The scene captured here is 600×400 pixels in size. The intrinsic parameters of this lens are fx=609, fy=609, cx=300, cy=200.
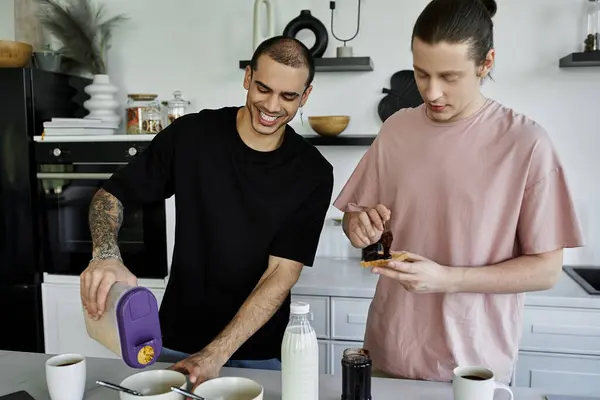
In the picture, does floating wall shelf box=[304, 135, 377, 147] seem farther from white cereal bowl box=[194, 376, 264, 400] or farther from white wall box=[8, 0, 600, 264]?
white cereal bowl box=[194, 376, 264, 400]

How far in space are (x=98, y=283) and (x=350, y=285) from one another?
1504 mm

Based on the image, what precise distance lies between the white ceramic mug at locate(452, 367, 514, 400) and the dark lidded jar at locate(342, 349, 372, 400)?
0.17m

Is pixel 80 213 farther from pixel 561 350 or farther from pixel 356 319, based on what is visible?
pixel 561 350

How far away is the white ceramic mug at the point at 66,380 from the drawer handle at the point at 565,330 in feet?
5.98

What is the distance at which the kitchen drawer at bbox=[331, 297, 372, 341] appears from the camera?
2.56 meters

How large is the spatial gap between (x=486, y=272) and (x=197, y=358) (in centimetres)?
68

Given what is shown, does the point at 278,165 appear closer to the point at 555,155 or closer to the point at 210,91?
the point at 555,155

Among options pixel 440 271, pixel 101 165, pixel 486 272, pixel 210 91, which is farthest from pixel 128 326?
pixel 210 91

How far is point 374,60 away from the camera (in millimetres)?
3027

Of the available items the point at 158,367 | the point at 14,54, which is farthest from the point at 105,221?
the point at 14,54

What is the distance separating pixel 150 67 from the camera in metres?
3.25

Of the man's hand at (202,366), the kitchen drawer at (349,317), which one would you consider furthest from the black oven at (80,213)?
the man's hand at (202,366)

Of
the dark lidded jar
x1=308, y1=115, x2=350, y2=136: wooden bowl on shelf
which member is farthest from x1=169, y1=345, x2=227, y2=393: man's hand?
x1=308, y1=115, x2=350, y2=136: wooden bowl on shelf

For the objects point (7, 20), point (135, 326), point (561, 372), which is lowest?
point (561, 372)
